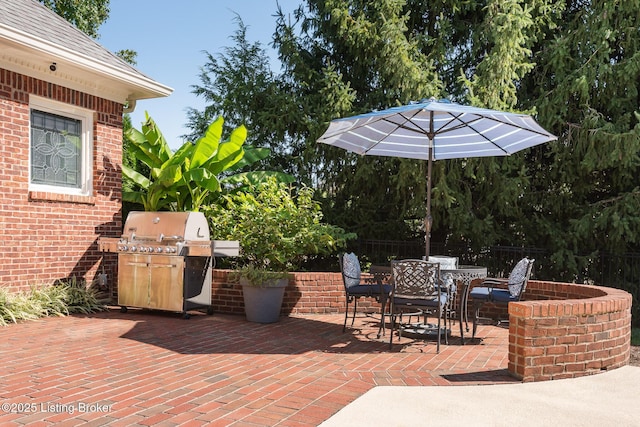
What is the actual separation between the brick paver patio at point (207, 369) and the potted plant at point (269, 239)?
1.30ft

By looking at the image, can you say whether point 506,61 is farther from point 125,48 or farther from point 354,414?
point 125,48

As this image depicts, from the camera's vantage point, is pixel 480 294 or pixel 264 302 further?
pixel 264 302

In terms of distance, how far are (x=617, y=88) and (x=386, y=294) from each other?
607 cm

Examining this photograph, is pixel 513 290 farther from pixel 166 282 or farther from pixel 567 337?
pixel 166 282

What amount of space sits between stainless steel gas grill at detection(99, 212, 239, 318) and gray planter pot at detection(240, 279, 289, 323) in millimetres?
703

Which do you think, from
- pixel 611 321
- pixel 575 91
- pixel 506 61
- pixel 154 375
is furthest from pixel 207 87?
pixel 611 321

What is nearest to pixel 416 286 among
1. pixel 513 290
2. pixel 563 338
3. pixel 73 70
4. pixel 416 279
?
pixel 416 279

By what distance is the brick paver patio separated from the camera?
3.62 m

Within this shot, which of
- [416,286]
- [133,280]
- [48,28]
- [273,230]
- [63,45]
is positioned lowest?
[133,280]

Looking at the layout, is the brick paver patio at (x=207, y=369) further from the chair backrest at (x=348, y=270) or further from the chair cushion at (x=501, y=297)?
the chair backrest at (x=348, y=270)

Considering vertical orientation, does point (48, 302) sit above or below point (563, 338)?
below

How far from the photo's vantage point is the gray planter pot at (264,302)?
7262mm

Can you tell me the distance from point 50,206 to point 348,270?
4.55 meters

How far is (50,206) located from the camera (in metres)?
7.74
